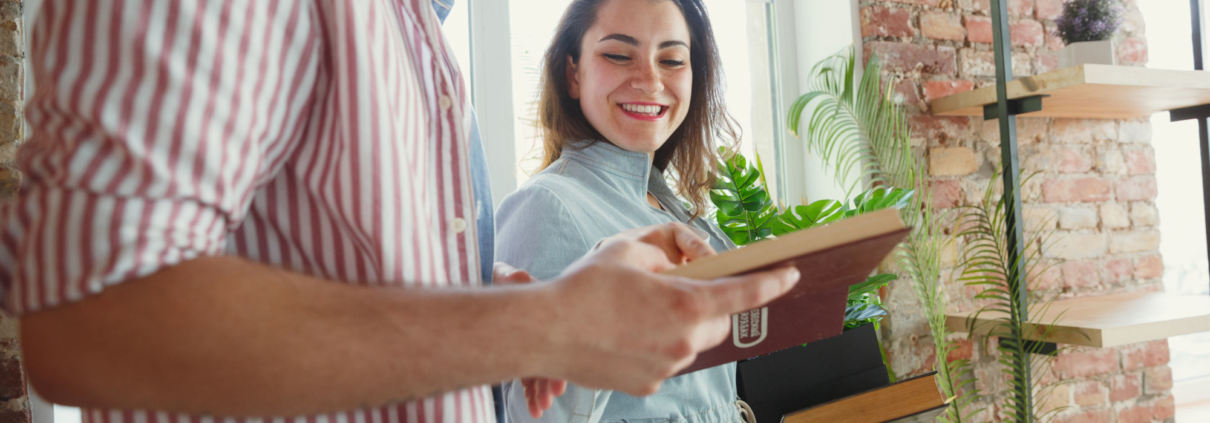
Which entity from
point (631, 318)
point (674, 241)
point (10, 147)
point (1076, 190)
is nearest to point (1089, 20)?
point (1076, 190)

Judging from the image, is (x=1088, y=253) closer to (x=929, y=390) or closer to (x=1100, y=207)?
(x=1100, y=207)

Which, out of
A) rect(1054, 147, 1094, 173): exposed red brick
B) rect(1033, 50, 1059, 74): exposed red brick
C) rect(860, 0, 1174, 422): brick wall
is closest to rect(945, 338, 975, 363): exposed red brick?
rect(860, 0, 1174, 422): brick wall

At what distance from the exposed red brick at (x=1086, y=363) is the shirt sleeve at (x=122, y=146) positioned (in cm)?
240

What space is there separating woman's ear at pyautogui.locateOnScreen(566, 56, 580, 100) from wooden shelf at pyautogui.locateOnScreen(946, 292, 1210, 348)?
1302 mm

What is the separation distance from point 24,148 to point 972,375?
2.24 metres

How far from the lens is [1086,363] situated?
2184 mm

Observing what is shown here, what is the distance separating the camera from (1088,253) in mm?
2209

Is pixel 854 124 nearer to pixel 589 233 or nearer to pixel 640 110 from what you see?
pixel 640 110

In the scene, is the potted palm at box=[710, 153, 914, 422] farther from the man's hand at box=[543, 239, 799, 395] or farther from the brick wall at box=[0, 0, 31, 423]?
the brick wall at box=[0, 0, 31, 423]

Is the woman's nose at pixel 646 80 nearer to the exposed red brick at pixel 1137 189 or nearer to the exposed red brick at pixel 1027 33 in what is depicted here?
the exposed red brick at pixel 1027 33

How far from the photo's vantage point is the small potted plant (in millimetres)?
1896

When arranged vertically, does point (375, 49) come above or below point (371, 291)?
above

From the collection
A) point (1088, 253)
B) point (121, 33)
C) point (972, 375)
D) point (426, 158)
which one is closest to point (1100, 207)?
point (1088, 253)

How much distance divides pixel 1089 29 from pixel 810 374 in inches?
54.0
